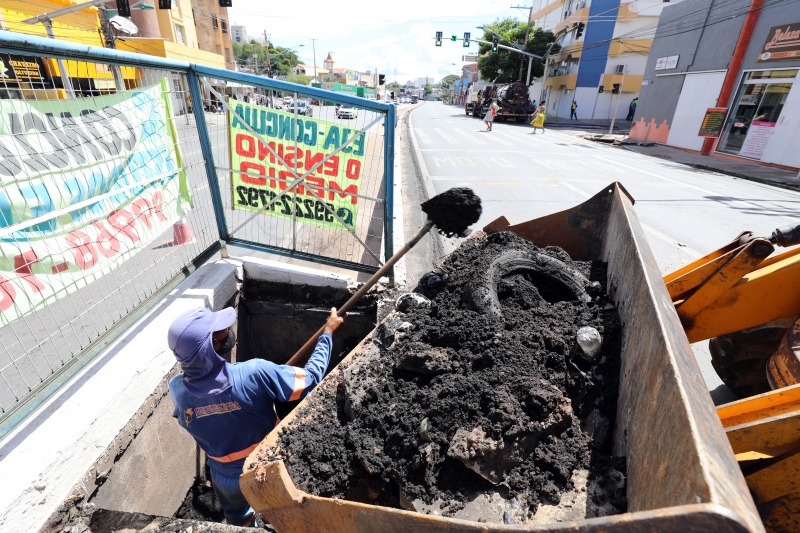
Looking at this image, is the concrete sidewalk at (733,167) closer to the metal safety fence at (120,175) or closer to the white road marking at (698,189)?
the white road marking at (698,189)

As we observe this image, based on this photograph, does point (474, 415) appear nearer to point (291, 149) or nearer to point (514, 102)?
point (291, 149)

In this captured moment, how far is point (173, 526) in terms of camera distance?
1.96 meters

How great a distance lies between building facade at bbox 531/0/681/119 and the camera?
3509 centimetres

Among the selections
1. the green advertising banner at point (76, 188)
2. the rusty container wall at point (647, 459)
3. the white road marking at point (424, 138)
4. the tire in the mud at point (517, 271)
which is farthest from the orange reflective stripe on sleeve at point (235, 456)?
the white road marking at point (424, 138)

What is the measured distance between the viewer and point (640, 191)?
962 centimetres

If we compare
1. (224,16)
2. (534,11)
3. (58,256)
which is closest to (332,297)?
(58,256)

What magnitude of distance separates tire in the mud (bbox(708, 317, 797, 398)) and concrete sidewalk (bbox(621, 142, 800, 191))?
12.1 m

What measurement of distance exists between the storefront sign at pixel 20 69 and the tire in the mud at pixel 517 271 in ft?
9.61

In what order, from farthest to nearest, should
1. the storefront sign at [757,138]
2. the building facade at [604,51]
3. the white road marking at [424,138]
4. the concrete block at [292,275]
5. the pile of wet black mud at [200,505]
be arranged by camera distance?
the building facade at [604,51] < the white road marking at [424,138] < the storefront sign at [757,138] < the concrete block at [292,275] < the pile of wet black mud at [200,505]

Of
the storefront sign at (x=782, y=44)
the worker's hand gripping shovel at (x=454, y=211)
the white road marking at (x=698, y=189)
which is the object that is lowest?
the white road marking at (x=698, y=189)

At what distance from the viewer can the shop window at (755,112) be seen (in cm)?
1427

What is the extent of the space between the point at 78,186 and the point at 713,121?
22173mm

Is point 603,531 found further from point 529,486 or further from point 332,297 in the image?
point 332,297

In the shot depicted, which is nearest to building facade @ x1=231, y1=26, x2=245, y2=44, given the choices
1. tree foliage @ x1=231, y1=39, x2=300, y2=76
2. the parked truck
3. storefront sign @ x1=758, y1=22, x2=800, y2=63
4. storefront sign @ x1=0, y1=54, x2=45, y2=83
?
tree foliage @ x1=231, y1=39, x2=300, y2=76
